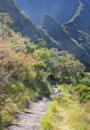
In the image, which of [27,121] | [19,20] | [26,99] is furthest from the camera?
[19,20]

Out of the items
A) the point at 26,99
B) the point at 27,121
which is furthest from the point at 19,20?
the point at 27,121

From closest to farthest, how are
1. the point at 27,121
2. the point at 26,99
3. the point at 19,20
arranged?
the point at 27,121 → the point at 26,99 → the point at 19,20

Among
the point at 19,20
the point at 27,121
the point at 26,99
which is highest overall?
the point at 27,121

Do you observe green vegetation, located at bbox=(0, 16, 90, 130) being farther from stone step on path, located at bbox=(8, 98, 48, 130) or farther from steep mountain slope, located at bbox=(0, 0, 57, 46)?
steep mountain slope, located at bbox=(0, 0, 57, 46)

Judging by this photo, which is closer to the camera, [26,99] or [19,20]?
[26,99]

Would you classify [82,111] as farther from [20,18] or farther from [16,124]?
[20,18]

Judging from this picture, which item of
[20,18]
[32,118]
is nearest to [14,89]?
[32,118]

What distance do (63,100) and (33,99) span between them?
267cm

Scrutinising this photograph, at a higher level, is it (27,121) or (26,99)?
(27,121)

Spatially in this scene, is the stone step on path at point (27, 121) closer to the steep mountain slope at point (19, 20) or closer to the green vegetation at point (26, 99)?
the green vegetation at point (26, 99)

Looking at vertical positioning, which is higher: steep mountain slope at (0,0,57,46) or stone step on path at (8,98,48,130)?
stone step on path at (8,98,48,130)

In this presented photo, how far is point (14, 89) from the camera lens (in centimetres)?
3281

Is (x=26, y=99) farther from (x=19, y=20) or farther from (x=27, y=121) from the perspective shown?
(x=19, y=20)

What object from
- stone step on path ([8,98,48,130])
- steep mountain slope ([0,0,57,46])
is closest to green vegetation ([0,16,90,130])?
stone step on path ([8,98,48,130])
